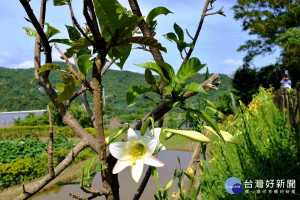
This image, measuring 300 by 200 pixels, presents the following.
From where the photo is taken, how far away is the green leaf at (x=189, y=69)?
411mm

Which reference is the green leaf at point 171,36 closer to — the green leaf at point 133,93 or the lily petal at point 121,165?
the green leaf at point 133,93

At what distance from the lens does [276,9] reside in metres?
15.2

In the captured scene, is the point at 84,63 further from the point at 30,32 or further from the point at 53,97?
the point at 30,32

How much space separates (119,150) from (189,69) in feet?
0.56

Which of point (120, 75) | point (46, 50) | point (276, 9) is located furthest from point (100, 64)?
point (120, 75)

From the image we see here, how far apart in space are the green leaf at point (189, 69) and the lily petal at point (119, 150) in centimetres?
14

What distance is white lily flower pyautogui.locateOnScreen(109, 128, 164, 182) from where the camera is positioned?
0.36 meters

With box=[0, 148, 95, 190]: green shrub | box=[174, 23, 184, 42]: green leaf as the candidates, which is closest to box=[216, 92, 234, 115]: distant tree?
box=[0, 148, 95, 190]: green shrub

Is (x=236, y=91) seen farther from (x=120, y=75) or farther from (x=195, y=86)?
(x=120, y=75)

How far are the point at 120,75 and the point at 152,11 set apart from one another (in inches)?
1301

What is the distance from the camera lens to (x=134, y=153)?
0.39 m

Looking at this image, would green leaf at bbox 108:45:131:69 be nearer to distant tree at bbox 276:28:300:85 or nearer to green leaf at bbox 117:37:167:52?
green leaf at bbox 117:37:167:52

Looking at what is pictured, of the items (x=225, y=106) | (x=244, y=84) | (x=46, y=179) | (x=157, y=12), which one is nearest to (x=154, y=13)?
(x=157, y=12)

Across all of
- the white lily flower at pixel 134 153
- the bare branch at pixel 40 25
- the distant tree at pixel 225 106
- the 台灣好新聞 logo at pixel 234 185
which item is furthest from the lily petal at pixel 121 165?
the distant tree at pixel 225 106
